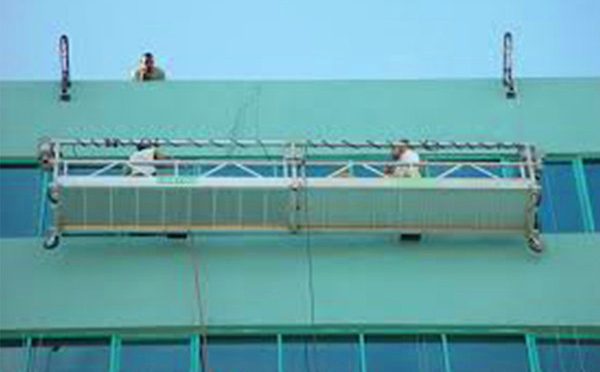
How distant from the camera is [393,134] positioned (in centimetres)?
1362

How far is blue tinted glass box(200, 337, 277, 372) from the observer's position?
11352 mm

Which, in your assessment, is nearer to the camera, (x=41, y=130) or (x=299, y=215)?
(x=299, y=215)

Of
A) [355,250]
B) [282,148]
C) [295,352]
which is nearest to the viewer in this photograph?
[295,352]

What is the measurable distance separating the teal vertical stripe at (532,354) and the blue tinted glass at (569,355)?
2.3 inches

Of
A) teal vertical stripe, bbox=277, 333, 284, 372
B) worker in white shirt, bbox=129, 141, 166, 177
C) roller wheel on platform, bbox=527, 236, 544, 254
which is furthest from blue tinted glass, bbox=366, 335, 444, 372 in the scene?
worker in white shirt, bbox=129, 141, 166, 177

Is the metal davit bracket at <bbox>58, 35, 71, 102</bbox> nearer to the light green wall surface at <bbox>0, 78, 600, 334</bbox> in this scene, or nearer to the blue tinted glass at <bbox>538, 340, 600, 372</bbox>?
the light green wall surface at <bbox>0, 78, 600, 334</bbox>

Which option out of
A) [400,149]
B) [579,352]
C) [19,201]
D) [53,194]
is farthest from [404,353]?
[19,201]

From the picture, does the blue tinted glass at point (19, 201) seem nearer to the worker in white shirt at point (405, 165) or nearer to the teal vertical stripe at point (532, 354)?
the worker in white shirt at point (405, 165)

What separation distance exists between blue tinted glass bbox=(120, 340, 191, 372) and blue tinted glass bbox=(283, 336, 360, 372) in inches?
41.9

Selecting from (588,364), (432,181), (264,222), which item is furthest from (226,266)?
(588,364)

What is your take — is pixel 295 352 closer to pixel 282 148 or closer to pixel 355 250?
pixel 355 250

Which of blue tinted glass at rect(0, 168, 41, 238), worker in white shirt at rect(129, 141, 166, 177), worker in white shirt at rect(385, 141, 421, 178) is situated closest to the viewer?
worker in white shirt at rect(129, 141, 166, 177)

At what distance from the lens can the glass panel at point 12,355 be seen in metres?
11.4

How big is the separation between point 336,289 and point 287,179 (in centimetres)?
131
